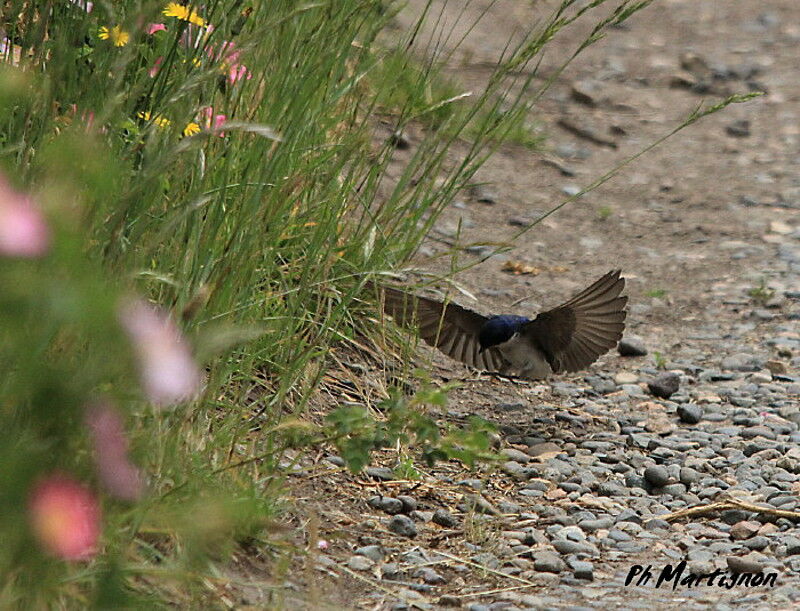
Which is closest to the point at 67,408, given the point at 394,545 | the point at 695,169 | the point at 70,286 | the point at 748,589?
the point at 70,286

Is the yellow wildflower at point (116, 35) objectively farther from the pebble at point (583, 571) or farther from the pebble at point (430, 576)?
the pebble at point (583, 571)

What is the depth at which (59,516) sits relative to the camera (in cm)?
121

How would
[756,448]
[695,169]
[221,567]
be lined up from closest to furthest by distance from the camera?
[221,567]
[756,448]
[695,169]

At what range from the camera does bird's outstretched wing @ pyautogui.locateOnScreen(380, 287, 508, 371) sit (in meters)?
3.28

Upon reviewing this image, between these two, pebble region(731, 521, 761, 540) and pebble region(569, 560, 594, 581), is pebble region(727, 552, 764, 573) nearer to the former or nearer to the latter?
pebble region(731, 521, 761, 540)

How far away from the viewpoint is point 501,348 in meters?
3.35

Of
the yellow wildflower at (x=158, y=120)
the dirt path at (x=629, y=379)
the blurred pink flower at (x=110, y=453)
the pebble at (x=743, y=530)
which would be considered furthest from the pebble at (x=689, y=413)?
the blurred pink flower at (x=110, y=453)

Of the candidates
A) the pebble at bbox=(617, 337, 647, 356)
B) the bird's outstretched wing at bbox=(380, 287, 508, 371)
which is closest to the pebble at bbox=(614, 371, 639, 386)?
the pebble at bbox=(617, 337, 647, 356)

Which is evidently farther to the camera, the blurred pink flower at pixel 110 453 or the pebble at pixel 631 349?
the pebble at pixel 631 349

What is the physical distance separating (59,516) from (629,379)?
275 cm

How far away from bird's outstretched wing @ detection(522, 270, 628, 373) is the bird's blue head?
0.16ft

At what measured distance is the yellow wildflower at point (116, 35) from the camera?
6.24 ft

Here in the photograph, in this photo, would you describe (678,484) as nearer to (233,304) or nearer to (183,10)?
(233,304)

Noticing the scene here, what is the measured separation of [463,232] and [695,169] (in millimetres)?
1673
